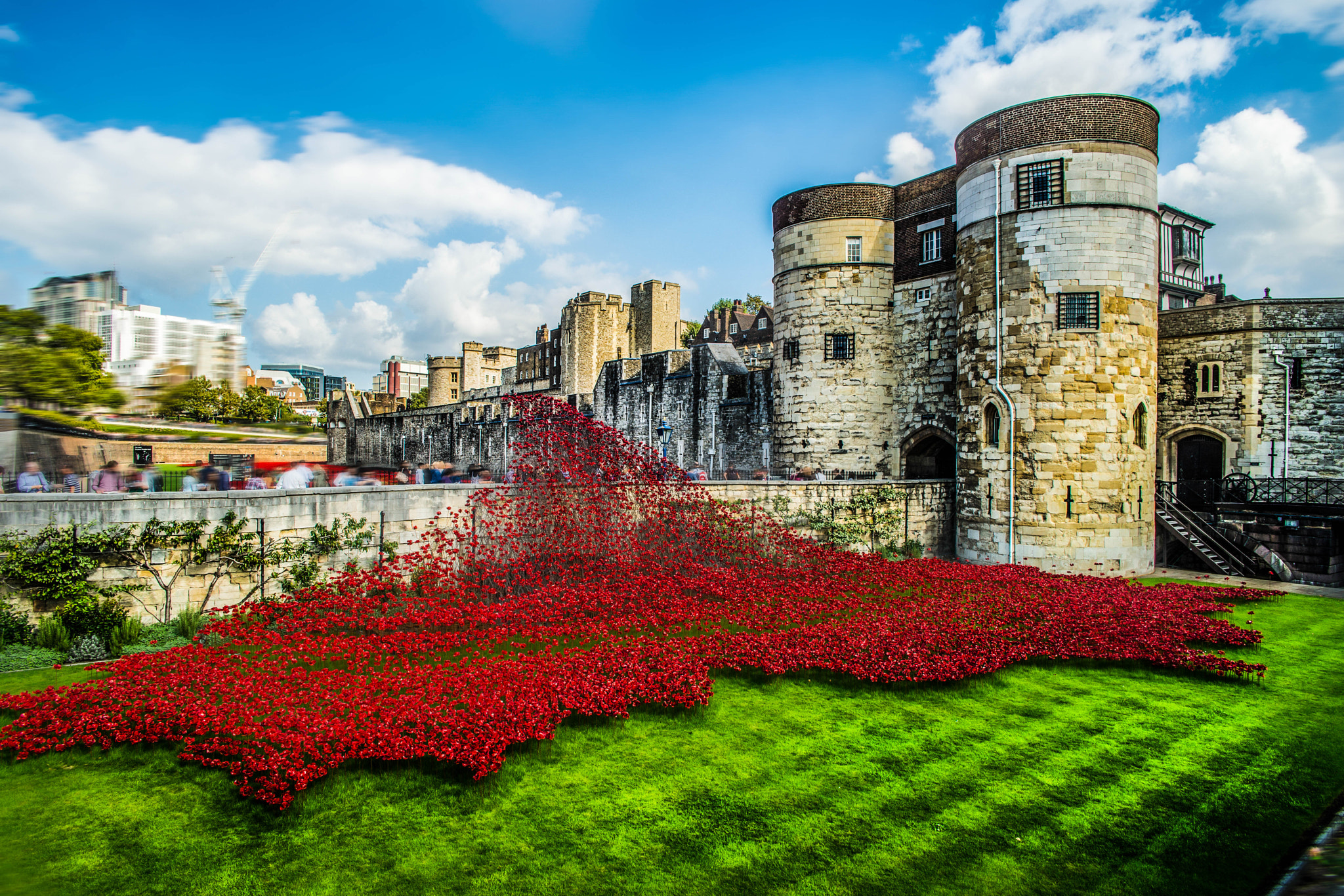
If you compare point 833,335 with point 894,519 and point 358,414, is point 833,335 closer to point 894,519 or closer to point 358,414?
point 894,519

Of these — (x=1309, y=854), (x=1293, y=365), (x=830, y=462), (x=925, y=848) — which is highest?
(x=1293, y=365)

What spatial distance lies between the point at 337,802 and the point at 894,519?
15.2 meters

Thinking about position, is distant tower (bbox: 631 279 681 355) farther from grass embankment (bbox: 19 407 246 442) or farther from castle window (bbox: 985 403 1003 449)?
castle window (bbox: 985 403 1003 449)

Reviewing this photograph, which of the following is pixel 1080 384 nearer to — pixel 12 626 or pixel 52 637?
pixel 52 637

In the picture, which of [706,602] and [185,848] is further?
[706,602]

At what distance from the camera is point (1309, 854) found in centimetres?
344

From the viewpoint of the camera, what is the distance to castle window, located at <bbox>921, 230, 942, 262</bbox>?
2173 centimetres

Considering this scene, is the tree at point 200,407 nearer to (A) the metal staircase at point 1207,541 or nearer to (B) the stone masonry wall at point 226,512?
(B) the stone masonry wall at point 226,512

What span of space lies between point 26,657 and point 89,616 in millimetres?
930

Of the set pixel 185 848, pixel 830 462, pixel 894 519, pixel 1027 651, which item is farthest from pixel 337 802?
pixel 830 462

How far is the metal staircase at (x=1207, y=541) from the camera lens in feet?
59.2

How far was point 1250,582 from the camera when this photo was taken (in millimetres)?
16906

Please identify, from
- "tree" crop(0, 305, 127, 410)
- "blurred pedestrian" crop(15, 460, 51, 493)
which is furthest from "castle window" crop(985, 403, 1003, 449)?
"blurred pedestrian" crop(15, 460, 51, 493)

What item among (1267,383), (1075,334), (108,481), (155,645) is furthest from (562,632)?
(1267,383)
